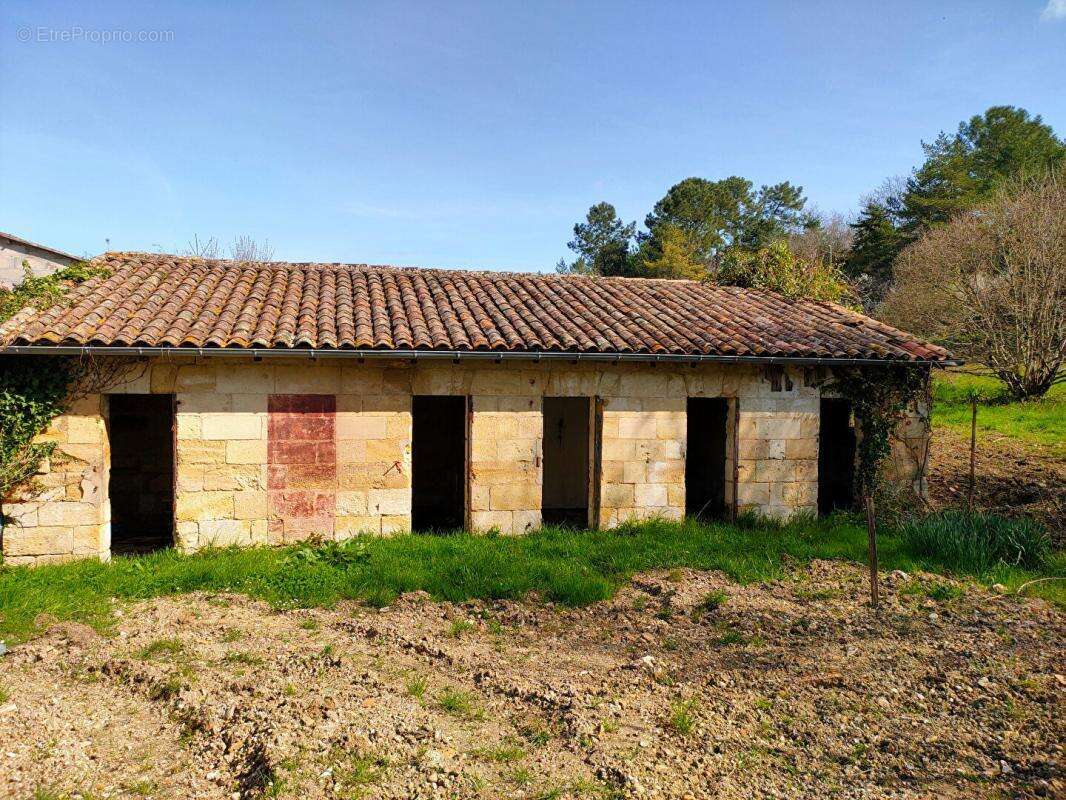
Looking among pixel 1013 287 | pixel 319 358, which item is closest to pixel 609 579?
pixel 319 358

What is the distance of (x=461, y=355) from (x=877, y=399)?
6.88 metres

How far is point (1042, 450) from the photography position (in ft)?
49.7

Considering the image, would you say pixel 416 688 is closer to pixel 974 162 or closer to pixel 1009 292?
pixel 1009 292

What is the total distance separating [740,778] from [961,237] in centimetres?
2448

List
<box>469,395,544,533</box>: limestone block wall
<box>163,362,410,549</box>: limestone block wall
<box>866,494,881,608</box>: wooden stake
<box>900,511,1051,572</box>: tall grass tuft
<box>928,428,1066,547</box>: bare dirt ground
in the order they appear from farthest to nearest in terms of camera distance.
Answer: <box>928,428,1066,547</box>: bare dirt ground, <box>469,395,544,533</box>: limestone block wall, <box>163,362,410,549</box>: limestone block wall, <box>900,511,1051,572</box>: tall grass tuft, <box>866,494,881,608</box>: wooden stake

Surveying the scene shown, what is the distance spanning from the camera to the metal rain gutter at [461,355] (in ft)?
26.0

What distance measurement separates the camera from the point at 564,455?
46.3 feet

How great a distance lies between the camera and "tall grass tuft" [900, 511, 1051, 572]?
334 inches

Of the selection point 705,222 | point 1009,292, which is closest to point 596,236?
point 705,222

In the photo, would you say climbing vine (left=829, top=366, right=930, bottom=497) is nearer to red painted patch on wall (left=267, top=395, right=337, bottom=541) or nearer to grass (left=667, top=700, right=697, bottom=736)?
grass (left=667, top=700, right=697, bottom=736)

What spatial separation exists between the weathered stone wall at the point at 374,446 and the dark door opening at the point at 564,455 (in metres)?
3.82

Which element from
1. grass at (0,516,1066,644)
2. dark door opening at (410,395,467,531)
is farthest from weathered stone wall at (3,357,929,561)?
dark door opening at (410,395,467,531)

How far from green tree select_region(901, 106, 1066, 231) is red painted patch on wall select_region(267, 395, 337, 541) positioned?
30426 millimetres

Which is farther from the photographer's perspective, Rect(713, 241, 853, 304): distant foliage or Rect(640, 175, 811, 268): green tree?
Rect(640, 175, 811, 268): green tree
